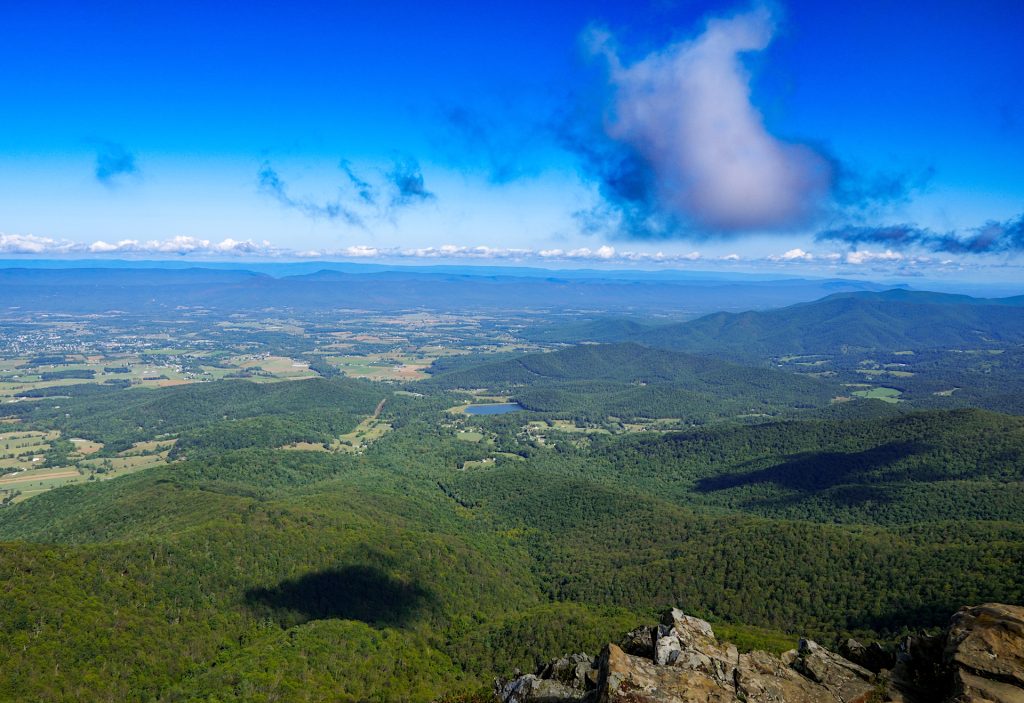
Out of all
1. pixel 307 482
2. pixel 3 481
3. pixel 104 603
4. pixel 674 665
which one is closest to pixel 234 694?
pixel 104 603

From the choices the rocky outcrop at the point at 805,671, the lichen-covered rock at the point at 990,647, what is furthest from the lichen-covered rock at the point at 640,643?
the lichen-covered rock at the point at 990,647

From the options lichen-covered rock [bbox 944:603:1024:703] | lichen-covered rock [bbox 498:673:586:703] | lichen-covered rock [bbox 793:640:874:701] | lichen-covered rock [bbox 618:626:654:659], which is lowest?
lichen-covered rock [bbox 498:673:586:703]

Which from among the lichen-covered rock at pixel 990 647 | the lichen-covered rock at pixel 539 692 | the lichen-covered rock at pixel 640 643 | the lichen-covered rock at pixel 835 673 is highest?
the lichen-covered rock at pixel 990 647

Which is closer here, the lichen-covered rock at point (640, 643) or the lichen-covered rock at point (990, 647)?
the lichen-covered rock at point (990, 647)

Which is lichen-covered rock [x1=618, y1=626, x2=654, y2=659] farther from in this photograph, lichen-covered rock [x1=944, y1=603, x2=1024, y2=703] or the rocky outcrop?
lichen-covered rock [x1=944, y1=603, x2=1024, y2=703]

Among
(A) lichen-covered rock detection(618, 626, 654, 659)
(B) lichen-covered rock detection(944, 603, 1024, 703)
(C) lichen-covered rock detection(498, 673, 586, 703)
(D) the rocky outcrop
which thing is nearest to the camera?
(B) lichen-covered rock detection(944, 603, 1024, 703)

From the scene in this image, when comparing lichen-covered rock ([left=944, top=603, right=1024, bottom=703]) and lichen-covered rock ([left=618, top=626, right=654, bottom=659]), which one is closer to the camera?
lichen-covered rock ([left=944, top=603, right=1024, bottom=703])

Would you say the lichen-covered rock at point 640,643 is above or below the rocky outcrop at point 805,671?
below

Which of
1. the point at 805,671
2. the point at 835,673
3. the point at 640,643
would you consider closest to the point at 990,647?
the point at 835,673

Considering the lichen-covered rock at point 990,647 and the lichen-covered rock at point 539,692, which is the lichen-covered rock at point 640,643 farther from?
the lichen-covered rock at point 990,647

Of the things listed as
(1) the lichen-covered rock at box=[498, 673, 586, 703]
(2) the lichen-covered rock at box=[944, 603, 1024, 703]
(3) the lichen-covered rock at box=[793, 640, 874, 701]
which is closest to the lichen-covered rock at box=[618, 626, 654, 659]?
Result: (1) the lichen-covered rock at box=[498, 673, 586, 703]
